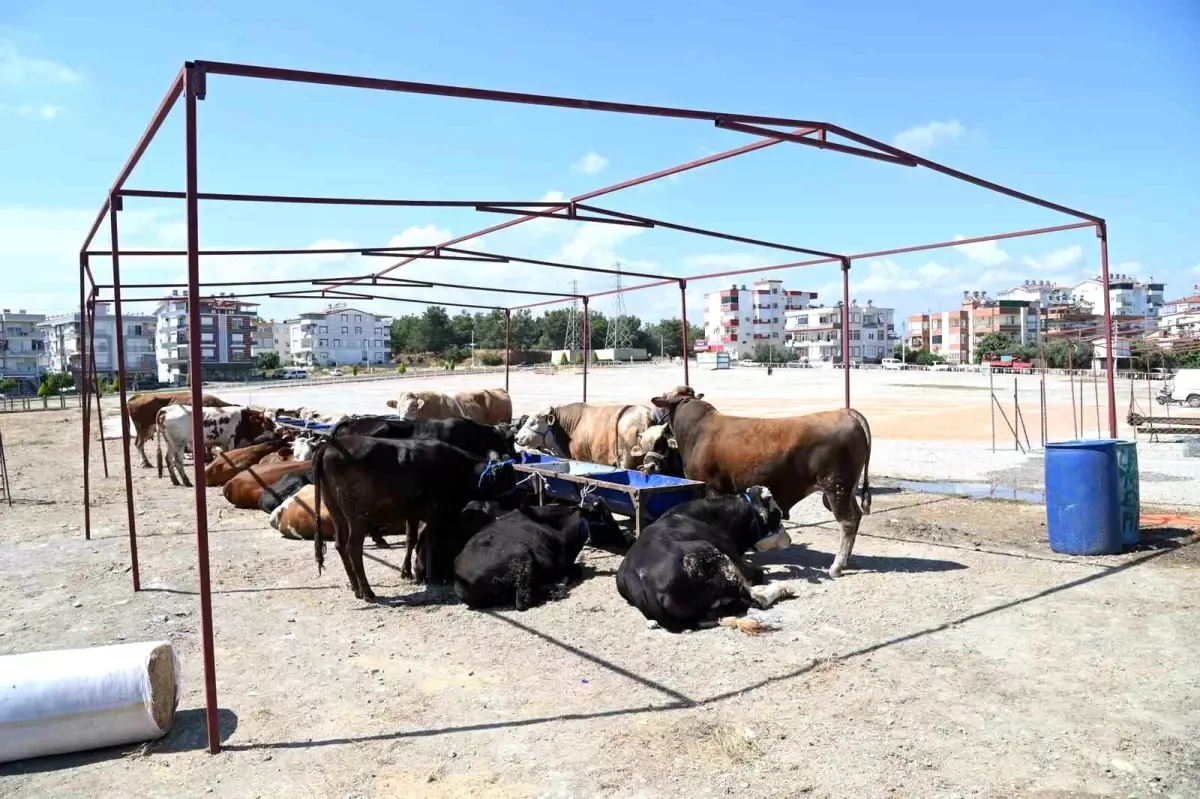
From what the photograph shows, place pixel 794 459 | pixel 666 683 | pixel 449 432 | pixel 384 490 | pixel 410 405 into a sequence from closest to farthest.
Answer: pixel 666 683 → pixel 384 490 → pixel 794 459 → pixel 449 432 → pixel 410 405

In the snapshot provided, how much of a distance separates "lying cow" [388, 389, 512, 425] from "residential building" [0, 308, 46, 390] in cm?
10522

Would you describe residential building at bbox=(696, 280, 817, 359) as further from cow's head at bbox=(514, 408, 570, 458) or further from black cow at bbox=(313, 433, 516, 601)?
black cow at bbox=(313, 433, 516, 601)

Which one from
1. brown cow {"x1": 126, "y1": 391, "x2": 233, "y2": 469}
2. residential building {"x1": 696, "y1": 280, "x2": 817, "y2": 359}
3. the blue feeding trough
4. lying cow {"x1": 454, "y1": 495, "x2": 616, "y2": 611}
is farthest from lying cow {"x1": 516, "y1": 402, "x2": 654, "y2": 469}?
residential building {"x1": 696, "y1": 280, "x2": 817, "y2": 359}

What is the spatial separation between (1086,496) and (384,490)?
22.3ft

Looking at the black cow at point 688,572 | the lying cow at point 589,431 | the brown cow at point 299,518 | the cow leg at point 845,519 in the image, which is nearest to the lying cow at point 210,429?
the brown cow at point 299,518

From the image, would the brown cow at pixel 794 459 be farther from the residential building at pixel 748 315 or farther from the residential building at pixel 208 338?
the residential building at pixel 748 315

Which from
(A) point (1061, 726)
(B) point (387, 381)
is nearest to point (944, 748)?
(A) point (1061, 726)

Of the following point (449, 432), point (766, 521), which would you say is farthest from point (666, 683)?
point (449, 432)

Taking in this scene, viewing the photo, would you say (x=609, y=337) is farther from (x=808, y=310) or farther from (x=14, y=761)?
(x=14, y=761)

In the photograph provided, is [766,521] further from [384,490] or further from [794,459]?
[384,490]

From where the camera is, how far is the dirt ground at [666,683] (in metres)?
4.11

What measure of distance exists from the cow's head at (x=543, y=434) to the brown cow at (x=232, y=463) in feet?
15.4

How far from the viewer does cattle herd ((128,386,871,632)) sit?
673cm

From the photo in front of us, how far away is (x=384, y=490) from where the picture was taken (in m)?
7.59
